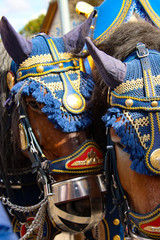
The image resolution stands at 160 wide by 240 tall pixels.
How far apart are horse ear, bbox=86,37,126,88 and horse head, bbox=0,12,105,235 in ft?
1.14

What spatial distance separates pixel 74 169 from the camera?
1688 millimetres

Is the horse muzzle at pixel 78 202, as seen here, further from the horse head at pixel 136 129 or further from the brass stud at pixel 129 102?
the brass stud at pixel 129 102

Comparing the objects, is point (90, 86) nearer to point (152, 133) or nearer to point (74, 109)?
point (74, 109)

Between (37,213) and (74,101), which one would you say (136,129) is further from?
(37,213)

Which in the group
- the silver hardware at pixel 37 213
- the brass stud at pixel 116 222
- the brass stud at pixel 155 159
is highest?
the brass stud at pixel 155 159

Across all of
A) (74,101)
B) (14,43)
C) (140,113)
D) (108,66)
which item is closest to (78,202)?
(74,101)

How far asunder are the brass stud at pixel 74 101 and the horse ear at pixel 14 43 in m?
0.34

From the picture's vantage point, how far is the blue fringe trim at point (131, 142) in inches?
52.3

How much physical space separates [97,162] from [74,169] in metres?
0.12

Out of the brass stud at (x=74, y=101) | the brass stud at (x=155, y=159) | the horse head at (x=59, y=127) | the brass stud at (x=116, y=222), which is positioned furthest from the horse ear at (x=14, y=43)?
the brass stud at (x=116, y=222)

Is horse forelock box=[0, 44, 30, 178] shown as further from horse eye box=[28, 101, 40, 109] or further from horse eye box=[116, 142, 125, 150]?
horse eye box=[116, 142, 125, 150]

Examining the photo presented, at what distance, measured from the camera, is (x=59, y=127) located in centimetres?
169

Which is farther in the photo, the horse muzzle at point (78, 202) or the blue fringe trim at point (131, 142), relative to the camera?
the horse muzzle at point (78, 202)

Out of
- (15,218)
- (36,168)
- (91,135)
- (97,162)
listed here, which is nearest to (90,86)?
(91,135)
